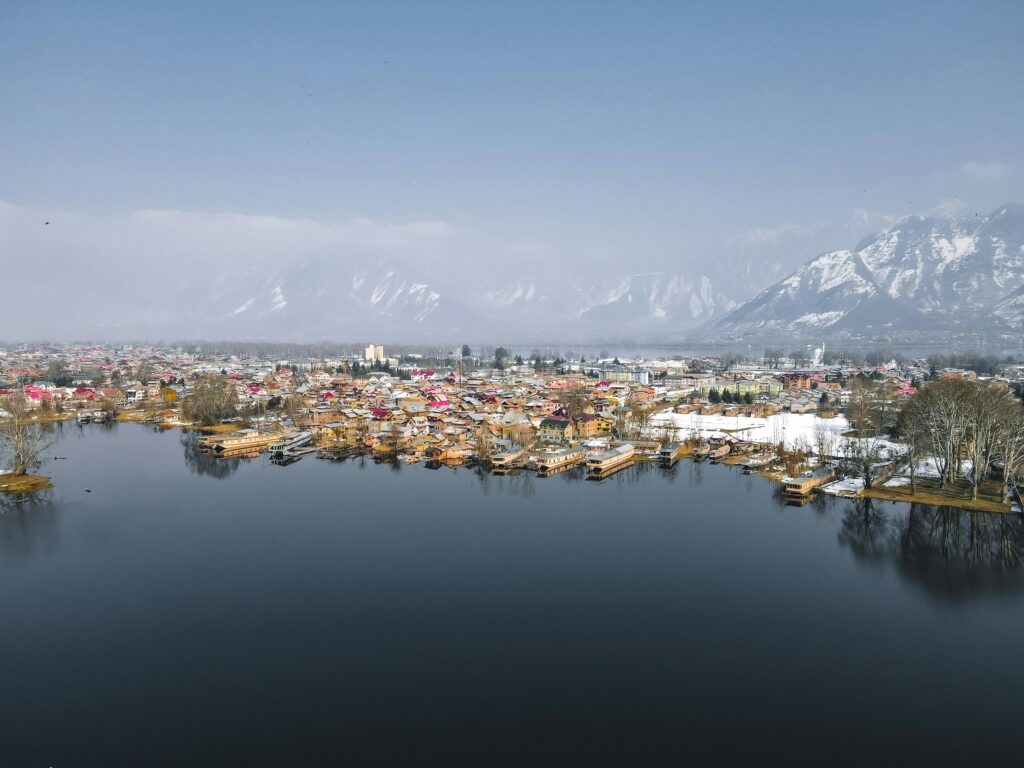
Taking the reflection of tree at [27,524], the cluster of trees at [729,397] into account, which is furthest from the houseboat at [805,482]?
the cluster of trees at [729,397]

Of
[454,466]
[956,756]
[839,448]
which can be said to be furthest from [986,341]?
[956,756]

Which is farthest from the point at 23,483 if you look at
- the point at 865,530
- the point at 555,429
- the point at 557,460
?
the point at 865,530

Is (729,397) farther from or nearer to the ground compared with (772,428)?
farther from the ground

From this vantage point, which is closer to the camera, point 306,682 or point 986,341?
point 306,682

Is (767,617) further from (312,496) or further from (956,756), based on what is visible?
(312,496)

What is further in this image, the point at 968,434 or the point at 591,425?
the point at 591,425

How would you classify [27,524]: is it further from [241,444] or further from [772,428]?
[772,428]

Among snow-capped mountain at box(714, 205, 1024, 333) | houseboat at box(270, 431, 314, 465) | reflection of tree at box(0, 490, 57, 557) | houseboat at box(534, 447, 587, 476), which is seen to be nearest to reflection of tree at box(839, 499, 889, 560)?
houseboat at box(534, 447, 587, 476)
